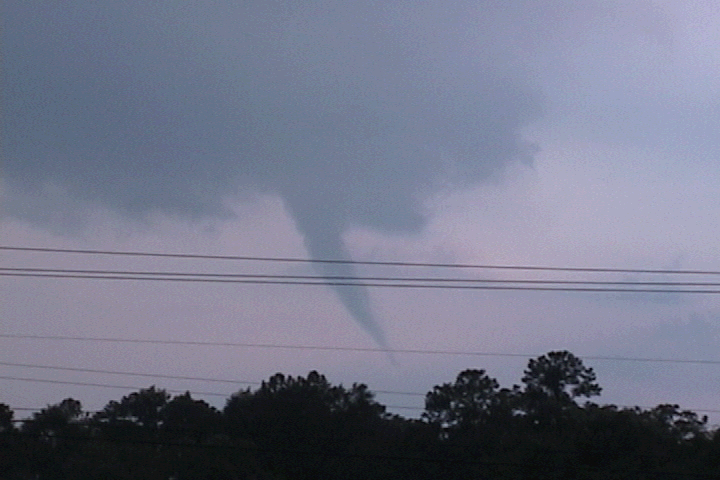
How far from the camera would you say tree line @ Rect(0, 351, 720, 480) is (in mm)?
63312

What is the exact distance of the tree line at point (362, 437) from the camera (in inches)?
2493

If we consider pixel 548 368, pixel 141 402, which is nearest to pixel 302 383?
pixel 141 402

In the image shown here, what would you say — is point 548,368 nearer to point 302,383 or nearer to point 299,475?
point 302,383

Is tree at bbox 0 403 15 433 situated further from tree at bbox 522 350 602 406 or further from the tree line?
tree at bbox 522 350 602 406

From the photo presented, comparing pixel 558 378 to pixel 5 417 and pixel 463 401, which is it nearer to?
pixel 463 401

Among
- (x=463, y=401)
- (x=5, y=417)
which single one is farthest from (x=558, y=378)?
(x=5, y=417)

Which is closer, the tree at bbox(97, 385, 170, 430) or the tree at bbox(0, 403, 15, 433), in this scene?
the tree at bbox(0, 403, 15, 433)

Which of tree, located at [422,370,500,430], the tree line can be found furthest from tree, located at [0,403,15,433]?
tree, located at [422,370,500,430]

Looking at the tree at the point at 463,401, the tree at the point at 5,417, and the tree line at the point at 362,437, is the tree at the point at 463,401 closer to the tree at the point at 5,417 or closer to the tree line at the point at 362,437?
the tree line at the point at 362,437

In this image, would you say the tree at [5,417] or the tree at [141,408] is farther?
the tree at [141,408]

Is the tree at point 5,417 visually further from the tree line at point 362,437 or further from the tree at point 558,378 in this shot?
the tree at point 558,378

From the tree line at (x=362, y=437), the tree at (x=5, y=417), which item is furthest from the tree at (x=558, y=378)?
the tree at (x=5, y=417)

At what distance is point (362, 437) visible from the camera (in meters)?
75.2

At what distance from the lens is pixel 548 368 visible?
85.2 m
